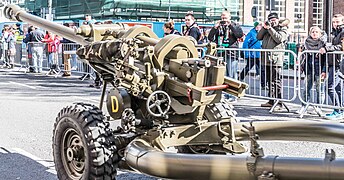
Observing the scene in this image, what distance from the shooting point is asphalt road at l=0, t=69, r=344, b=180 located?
6.55m

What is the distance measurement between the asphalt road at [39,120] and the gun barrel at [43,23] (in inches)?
56.2

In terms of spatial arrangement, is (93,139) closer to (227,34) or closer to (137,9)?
(227,34)

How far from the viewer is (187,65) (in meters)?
4.97

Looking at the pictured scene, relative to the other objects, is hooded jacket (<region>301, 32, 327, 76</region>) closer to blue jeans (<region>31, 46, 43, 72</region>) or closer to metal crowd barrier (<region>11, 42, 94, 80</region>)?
metal crowd barrier (<region>11, 42, 94, 80</region>)

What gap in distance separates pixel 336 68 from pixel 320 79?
0.50 meters

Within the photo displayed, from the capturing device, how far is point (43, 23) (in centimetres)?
667

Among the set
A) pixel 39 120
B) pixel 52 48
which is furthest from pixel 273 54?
pixel 52 48

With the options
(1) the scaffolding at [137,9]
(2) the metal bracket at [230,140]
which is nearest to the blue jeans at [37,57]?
(1) the scaffolding at [137,9]

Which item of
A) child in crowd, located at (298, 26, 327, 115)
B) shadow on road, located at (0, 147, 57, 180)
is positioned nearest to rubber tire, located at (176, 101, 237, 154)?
shadow on road, located at (0, 147, 57, 180)

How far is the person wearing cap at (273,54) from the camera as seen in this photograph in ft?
37.9

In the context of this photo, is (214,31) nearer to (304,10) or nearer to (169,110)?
(169,110)

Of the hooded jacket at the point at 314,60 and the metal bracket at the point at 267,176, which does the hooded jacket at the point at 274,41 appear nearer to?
the hooded jacket at the point at 314,60

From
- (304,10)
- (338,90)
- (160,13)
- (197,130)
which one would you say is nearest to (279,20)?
(338,90)

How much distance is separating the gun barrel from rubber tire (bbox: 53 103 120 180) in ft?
3.60
